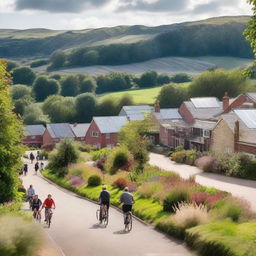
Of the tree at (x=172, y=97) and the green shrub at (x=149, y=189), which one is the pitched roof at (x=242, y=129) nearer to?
the green shrub at (x=149, y=189)

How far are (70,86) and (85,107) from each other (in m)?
43.0

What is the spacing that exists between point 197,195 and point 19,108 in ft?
351

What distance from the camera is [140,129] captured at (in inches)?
2491

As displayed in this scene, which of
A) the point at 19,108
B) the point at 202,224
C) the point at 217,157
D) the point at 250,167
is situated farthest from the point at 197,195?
the point at 19,108

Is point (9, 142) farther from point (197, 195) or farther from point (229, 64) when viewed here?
point (229, 64)

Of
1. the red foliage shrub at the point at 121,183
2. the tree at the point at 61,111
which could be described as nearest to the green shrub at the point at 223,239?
the red foliage shrub at the point at 121,183

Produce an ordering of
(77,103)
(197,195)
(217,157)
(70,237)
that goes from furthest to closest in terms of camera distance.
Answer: (77,103), (217,157), (197,195), (70,237)

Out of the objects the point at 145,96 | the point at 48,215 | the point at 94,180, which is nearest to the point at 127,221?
the point at 48,215

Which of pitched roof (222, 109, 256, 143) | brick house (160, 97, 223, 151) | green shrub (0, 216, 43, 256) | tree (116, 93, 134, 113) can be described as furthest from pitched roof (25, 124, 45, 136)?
green shrub (0, 216, 43, 256)

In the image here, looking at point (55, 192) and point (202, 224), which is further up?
point (202, 224)

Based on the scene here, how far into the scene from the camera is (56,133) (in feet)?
310

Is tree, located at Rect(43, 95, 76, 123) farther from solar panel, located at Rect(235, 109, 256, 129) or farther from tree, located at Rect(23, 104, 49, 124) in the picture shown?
solar panel, located at Rect(235, 109, 256, 129)

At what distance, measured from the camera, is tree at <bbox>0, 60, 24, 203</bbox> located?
75.0ft

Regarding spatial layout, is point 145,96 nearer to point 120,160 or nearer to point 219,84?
point 219,84
